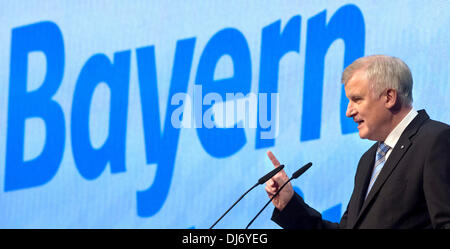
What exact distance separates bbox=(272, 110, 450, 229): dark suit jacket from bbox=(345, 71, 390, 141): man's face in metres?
0.09

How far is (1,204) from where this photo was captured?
3682 mm

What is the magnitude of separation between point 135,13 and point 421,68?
5.06 feet

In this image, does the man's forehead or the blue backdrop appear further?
the blue backdrop

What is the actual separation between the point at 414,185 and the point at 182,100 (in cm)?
164

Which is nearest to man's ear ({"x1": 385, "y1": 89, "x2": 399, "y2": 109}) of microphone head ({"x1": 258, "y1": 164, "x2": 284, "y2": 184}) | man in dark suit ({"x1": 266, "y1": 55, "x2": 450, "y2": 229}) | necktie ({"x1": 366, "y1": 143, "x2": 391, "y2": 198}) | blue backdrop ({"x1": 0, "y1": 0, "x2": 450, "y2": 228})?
man in dark suit ({"x1": 266, "y1": 55, "x2": 450, "y2": 229})

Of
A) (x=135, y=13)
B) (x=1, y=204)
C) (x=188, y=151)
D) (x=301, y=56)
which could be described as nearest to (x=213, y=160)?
(x=188, y=151)

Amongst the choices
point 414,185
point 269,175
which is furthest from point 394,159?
point 269,175

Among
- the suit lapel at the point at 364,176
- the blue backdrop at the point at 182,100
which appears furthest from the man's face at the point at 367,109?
the blue backdrop at the point at 182,100

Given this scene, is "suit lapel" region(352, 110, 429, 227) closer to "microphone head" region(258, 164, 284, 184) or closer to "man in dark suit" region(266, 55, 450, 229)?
"man in dark suit" region(266, 55, 450, 229)

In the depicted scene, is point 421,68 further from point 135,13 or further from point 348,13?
point 135,13

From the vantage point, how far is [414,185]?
2.03 meters

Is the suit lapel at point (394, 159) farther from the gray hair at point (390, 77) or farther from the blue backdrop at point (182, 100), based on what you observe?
the blue backdrop at point (182, 100)

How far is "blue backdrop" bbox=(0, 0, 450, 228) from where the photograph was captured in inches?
126
